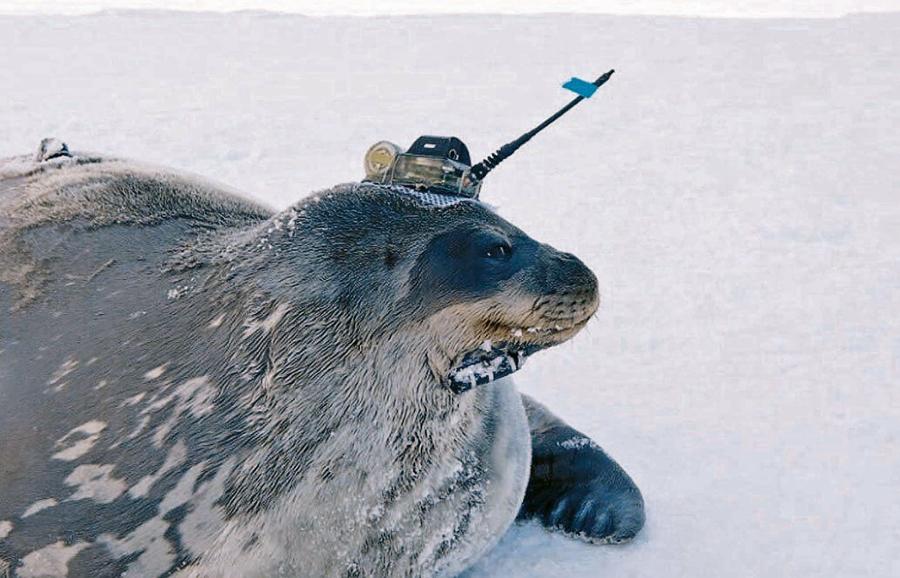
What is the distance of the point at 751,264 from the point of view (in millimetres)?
4270

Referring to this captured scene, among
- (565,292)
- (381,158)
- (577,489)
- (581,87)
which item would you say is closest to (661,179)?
(577,489)

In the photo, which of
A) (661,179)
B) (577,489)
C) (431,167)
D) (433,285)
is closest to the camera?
(433,285)

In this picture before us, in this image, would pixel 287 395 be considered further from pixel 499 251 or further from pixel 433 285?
pixel 499 251

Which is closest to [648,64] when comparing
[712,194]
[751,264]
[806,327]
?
[712,194]

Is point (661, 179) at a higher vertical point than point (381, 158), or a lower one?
lower

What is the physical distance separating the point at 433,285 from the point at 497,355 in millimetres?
171

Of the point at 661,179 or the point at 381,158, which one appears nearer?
the point at 381,158

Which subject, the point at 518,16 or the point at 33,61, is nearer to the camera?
the point at 33,61

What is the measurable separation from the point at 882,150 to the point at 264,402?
15.7ft

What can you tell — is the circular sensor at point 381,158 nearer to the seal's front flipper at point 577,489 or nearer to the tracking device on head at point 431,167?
the tracking device on head at point 431,167

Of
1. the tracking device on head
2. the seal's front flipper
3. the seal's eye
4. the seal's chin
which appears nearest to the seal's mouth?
the seal's chin

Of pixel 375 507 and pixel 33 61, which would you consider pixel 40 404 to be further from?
pixel 33 61

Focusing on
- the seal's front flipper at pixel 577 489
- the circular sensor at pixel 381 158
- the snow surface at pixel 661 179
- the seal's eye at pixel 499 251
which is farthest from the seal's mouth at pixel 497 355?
the seal's front flipper at pixel 577 489

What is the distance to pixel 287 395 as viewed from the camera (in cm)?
186
